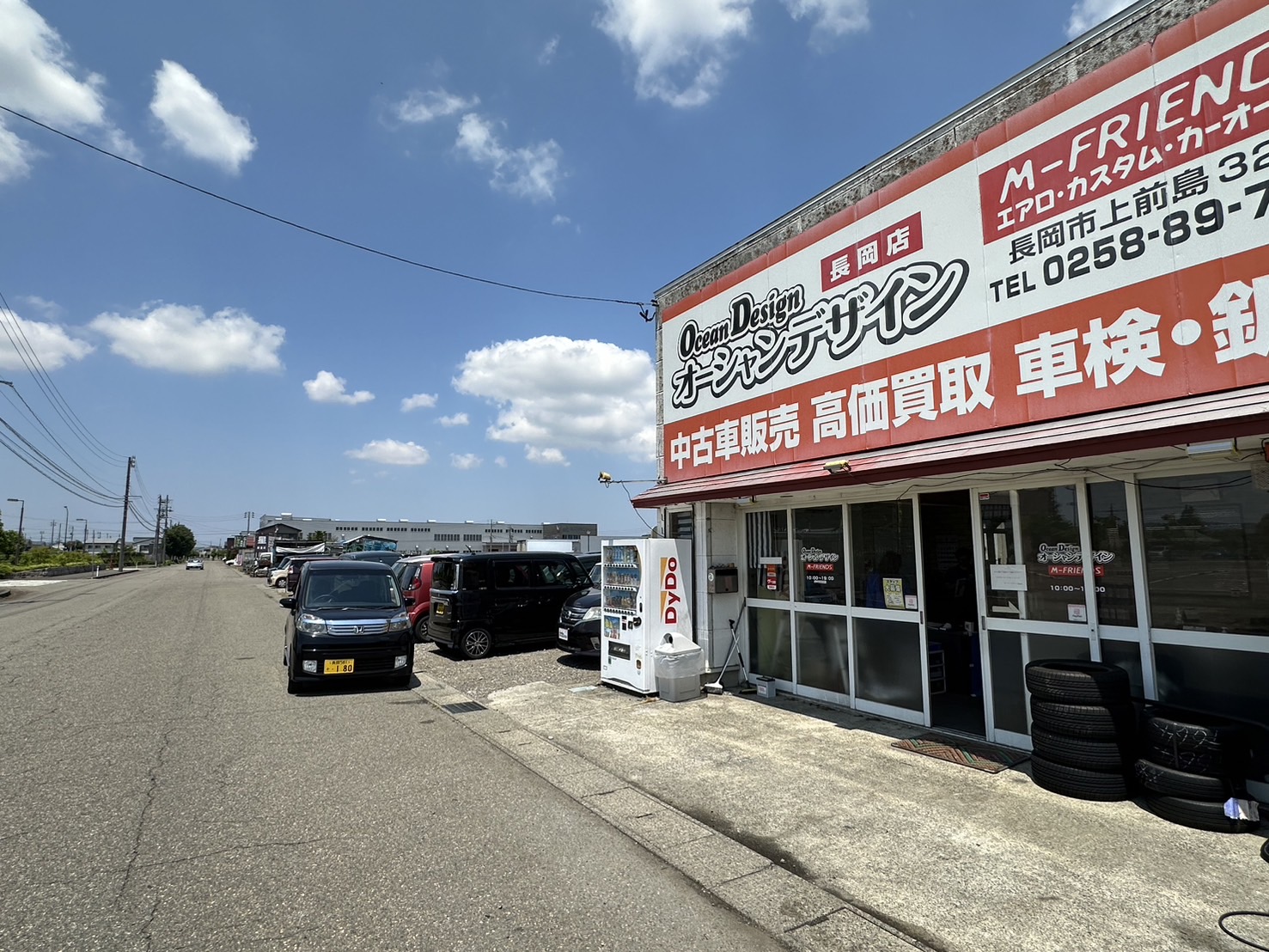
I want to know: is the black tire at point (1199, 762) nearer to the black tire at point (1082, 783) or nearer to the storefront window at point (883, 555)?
the black tire at point (1082, 783)

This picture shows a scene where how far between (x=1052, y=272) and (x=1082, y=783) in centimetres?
414

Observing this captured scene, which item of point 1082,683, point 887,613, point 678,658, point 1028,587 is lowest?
point 678,658

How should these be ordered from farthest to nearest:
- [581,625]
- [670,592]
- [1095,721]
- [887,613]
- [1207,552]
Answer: [581,625] → [670,592] → [887,613] → [1207,552] → [1095,721]

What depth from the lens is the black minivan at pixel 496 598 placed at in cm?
1188

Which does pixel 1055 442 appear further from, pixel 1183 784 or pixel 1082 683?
pixel 1183 784

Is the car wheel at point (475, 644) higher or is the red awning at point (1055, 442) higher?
the red awning at point (1055, 442)

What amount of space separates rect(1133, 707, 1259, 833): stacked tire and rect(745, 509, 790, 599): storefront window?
4484mm

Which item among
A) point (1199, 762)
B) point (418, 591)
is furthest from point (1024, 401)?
point (418, 591)

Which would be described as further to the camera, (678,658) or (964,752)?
(678,658)

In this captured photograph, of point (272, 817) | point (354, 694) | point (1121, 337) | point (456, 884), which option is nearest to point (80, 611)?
point (354, 694)

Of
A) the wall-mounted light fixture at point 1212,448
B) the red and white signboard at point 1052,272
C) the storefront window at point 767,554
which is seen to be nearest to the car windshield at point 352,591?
the storefront window at point 767,554

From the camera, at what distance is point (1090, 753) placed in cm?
488

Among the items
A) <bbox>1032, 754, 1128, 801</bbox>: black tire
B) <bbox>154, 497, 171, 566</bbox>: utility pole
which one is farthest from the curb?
<bbox>154, 497, 171, 566</bbox>: utility pole

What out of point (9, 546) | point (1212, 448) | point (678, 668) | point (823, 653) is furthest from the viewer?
point (9, 546)
